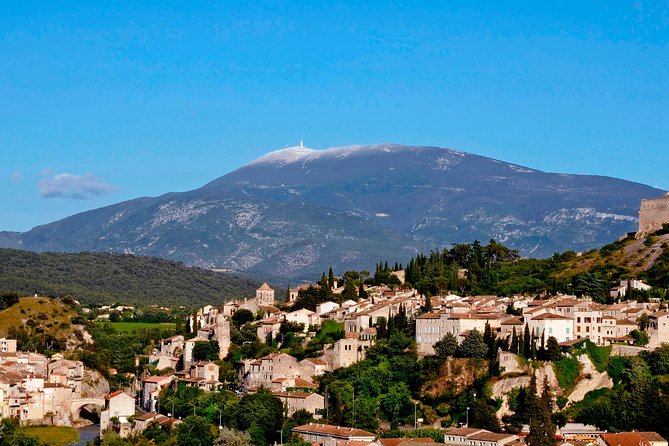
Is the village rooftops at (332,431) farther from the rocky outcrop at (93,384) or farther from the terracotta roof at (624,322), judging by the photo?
the rocky outcrop at (93,384)

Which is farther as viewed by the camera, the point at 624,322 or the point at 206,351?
the point at 206,351

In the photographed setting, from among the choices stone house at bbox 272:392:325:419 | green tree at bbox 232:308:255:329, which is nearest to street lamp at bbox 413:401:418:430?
stone house at bbox 272:392:325:419

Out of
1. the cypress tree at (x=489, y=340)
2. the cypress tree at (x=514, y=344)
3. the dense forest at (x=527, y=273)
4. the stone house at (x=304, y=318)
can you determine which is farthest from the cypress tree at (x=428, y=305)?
the cypress tree at (x=514, y=344)

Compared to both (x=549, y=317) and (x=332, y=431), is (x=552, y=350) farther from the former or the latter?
(x=332, y=431)

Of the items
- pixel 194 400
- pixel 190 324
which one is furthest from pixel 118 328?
pixel 194 400

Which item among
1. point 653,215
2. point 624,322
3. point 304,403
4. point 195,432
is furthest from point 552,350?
point 653,215

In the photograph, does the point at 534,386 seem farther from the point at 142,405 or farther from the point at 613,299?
the point at 142,405
